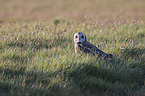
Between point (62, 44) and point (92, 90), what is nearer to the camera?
point (92, 90)

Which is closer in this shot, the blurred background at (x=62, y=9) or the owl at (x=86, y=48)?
the owl at (x=86, y=48)

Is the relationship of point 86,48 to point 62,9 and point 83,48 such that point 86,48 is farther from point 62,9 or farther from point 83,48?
point 62,9

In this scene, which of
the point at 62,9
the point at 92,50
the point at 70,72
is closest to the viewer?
the point at 70,72

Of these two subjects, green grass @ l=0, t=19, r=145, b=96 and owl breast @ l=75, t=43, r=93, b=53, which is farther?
owl breast @ l=75, t=43, r=93, b=53

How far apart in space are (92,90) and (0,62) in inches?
72.2

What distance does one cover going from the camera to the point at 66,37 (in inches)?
209

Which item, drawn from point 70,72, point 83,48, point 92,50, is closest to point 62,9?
point 83,48

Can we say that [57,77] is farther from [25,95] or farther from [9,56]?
[9,56]

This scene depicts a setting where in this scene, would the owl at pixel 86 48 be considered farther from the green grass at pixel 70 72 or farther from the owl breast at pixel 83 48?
the green grass at pixel 70 72

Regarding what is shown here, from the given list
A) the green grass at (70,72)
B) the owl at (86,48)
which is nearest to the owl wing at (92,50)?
the owl at (86,48)

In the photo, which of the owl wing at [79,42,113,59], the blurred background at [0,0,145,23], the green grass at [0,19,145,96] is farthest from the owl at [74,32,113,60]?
the blurred background at [0,0,145,23]

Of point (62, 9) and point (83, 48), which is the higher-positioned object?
point (62, 9)

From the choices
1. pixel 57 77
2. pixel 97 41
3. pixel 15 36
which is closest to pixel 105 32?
pixel 97 41

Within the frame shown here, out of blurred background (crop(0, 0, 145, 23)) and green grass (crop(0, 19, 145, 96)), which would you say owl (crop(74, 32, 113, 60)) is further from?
blurred background (crop(0, 0, 145, 23))
